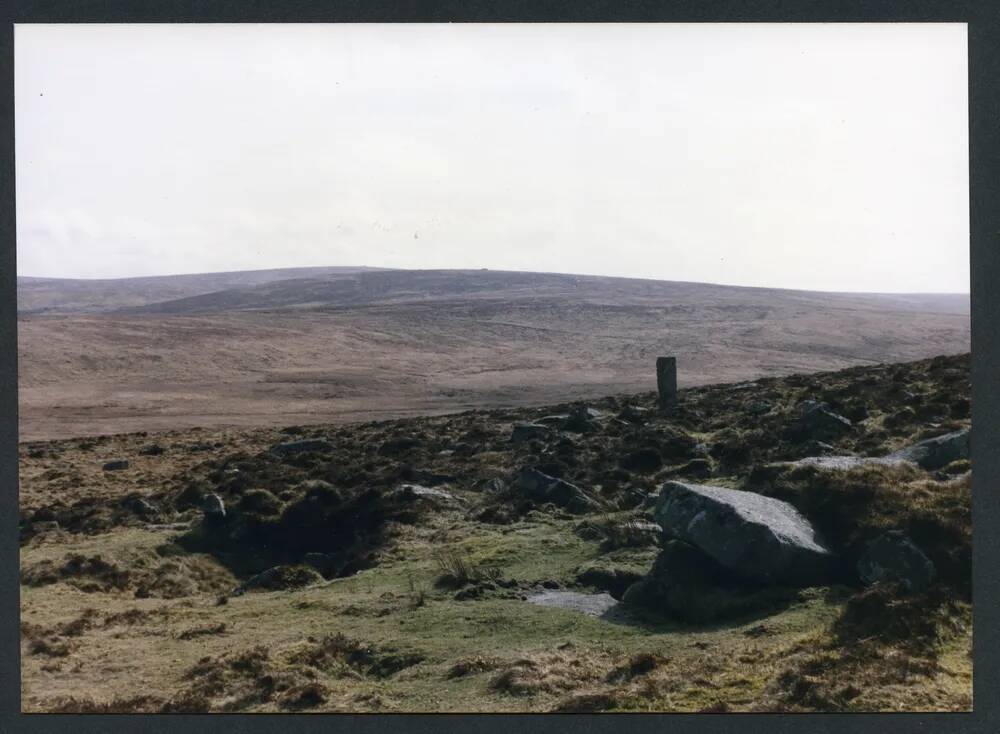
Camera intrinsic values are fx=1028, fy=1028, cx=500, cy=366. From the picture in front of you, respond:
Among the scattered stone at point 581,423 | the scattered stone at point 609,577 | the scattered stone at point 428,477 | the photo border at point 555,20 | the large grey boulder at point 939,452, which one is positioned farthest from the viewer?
the scattered stone at point 581,423

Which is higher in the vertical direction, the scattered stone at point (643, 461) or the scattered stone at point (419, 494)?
the scattered stone at point (643, 461)

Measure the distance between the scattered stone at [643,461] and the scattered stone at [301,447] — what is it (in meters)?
10.00

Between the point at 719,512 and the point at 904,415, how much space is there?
26.3ft

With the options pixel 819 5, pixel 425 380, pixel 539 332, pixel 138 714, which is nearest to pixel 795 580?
pixel 819 5

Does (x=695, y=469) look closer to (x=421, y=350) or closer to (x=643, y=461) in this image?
(x=643, y=461)

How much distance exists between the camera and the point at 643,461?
20.4m

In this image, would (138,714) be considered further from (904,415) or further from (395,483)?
(904,415)

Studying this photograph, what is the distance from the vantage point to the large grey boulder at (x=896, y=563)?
39.6 feet

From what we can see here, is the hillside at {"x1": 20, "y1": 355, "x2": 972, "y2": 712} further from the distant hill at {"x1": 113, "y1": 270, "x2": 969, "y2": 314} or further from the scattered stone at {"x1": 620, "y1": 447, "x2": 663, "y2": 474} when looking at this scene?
the distant hill at {"x1": 113, "y1": 270, "x2": 969, "y2": 314}

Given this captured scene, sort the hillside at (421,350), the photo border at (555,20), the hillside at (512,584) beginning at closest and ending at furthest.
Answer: the photo border at (555,20) < the hillside at (512,584) < the hillside at (421,350)

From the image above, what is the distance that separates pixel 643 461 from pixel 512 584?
276 inches

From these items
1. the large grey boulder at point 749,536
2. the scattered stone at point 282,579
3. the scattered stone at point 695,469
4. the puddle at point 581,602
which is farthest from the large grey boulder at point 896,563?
the scattered stone at point 282,579

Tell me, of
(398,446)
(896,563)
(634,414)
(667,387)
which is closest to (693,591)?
(896,563)

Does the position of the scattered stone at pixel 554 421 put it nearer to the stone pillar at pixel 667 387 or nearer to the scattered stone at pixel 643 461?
the stone pillar at pixel 667 387
